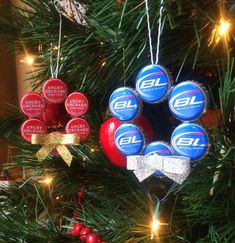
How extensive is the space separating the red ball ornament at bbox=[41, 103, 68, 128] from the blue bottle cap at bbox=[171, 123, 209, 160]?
0.72ft

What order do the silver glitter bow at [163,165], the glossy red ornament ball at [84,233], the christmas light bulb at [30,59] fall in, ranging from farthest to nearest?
the christmas light bulb at [30,59] → the glossy red ornament ball at [84,233] → the silver glitter bow at [163,165]

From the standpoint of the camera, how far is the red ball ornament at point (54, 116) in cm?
51

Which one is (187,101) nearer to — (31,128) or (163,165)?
(163,165)

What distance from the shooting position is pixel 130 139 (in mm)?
384

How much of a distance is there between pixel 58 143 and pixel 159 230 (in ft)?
0.51

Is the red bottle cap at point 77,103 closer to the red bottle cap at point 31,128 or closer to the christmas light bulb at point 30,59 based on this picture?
the red bottle cap at point 31,128

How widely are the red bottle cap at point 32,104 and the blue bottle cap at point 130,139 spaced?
13 cm

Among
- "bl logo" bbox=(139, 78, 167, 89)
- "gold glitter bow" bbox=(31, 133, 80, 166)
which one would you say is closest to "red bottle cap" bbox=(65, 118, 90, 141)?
"gold glitter bow" bbox=(31, 133, 80, 166)

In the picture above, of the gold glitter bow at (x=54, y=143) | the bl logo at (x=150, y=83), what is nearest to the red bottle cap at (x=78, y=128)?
the gold glitter bow at (x=54, y=143)

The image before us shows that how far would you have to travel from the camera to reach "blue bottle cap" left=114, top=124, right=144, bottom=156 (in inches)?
15.1

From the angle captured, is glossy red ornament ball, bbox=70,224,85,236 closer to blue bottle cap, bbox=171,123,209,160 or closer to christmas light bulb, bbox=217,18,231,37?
blue bottle cap, bbox=171,123,209,160

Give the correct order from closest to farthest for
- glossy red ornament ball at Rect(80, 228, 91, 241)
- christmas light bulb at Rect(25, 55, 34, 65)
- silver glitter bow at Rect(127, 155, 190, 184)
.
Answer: silver glitter bow at Rect(127, 155, 190, 184), glossy red ornament ball at Rect(80, 228, 91, 241), christmas light bulb at Rect(25, 55, 34, 65)

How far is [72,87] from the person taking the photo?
53 centimetres

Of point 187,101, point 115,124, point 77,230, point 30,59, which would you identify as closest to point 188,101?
point 187,101
